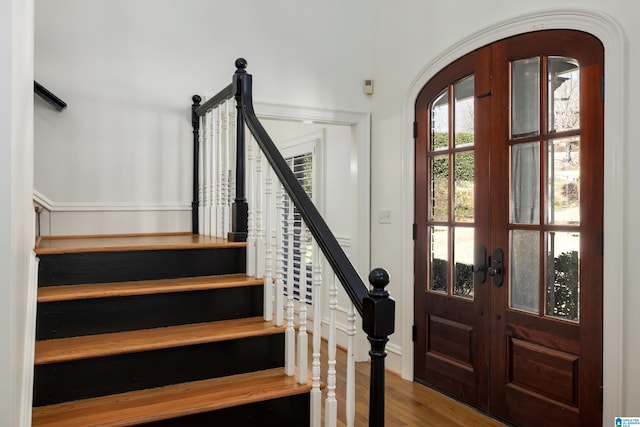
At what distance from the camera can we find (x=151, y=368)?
6.61 feet

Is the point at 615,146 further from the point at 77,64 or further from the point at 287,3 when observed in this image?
the point at 77,64

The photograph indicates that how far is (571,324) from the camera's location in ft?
8.58

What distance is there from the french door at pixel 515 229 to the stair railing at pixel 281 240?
43.8 inches

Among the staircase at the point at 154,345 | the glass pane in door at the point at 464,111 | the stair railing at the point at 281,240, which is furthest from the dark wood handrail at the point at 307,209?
the glass pane in door at the point at 464,111

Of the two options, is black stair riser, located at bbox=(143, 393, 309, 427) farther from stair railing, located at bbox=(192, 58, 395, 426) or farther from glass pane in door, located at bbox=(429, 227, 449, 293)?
glass pane in door, located at bbox=(429, 227, 449, 293)

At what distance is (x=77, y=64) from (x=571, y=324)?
3403 millimetres

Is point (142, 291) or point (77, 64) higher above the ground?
point (77, 64)

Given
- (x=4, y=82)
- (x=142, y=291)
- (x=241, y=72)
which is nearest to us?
(x=4, y=82)

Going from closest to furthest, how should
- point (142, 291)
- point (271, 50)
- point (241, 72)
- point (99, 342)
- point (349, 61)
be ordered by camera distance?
1. point (99, 342)
2. point (142, 291)
3. point (241, 72)
4. point (271, 50)
5. point (349, 61)

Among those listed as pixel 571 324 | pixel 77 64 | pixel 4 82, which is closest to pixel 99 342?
pixel 4 82

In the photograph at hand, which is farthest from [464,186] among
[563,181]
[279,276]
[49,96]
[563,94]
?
[49,96]

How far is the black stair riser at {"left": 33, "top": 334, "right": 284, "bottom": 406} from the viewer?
186 centimetres

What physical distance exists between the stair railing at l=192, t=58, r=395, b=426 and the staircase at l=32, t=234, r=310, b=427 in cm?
12

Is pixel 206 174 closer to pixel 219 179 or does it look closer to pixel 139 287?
pixel 219 179
